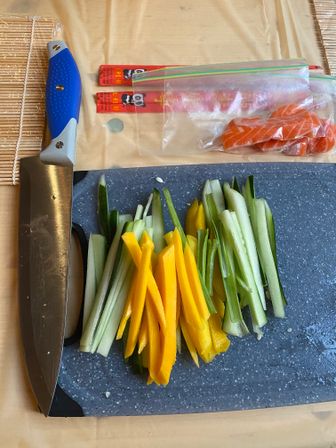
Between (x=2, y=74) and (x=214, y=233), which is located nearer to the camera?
(x=214, y=233)

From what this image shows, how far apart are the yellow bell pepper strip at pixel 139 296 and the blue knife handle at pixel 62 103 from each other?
13.1 inches

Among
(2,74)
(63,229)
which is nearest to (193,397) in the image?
(63,229)

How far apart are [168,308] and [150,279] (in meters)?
0.07

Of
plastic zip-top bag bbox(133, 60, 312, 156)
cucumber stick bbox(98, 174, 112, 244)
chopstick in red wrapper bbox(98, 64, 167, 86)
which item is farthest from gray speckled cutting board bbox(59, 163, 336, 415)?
chopstick in red wrapper bbox(98, 64, 167, 86)

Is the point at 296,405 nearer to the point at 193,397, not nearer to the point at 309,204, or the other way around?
the point at 193,397

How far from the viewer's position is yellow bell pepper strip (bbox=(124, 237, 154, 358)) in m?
0.91

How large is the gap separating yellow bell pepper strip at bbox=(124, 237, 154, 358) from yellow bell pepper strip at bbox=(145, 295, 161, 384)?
19mm

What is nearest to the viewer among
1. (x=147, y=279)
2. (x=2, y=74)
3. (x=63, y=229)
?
(x=147, y=279)

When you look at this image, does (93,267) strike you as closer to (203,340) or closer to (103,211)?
(103,211)

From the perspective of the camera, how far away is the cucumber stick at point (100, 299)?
94cm

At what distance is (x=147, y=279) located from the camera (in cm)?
91

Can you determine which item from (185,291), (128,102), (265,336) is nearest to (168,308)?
(185,291)

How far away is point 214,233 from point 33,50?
76cm

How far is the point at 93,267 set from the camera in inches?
39.7
